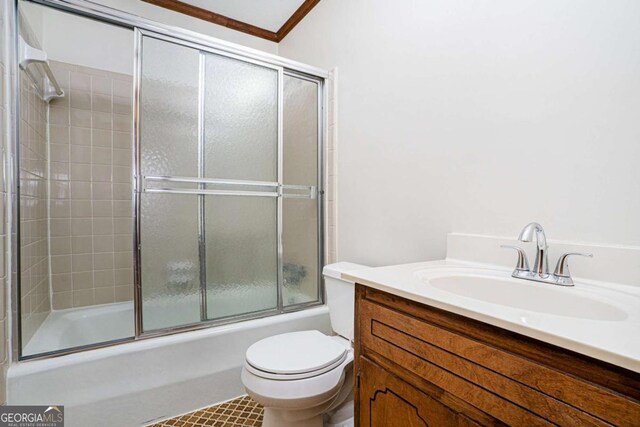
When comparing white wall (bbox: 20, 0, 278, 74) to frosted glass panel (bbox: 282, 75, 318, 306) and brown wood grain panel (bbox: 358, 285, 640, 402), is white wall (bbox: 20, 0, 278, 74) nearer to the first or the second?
frosted glass panel (bbox: 282, 75, 318, 306)

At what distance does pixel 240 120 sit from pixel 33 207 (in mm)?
1199

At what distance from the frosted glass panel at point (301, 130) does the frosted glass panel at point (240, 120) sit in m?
0.13

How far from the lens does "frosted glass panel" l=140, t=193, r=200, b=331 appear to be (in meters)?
1.64

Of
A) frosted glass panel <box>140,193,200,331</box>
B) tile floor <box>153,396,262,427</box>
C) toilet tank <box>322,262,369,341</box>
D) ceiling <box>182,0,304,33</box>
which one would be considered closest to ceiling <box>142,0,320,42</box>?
ceiling <box>182,0,304,33</box>

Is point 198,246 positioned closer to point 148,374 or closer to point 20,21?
point 148,374

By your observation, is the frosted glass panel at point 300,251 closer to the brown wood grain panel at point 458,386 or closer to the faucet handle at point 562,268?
the brown wood grain panel at point 458,386

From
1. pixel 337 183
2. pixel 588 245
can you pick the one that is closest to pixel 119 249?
pixel 337 183

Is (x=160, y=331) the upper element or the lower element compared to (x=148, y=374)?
upper

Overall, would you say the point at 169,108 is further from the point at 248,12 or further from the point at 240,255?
the point at 248,12

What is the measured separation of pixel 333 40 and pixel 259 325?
73.5 inches

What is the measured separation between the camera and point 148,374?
159 cm

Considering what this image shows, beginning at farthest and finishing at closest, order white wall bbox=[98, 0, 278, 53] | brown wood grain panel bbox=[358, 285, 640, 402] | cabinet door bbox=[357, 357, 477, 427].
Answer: white wall bbox=[98, 0, 278, 53], cabinet door bbox=[357, 357, 477, 427], brown wood grain panel bbox=[358, 285, 640, 402]

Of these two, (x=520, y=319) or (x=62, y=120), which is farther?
(x=62, y=120)

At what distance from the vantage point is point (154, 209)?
5.44 feet
